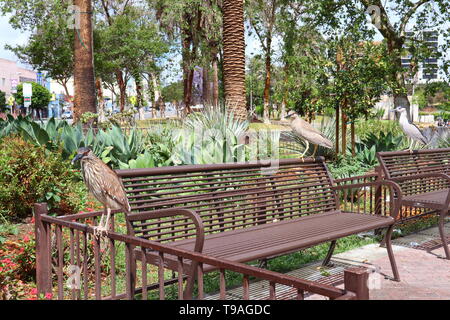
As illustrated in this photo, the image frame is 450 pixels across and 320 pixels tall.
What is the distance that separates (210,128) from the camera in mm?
9617

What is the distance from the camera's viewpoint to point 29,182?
587 cm

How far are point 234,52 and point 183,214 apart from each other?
32.2 feet

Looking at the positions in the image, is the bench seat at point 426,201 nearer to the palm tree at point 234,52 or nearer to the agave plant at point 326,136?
the agave plant at point 326,136

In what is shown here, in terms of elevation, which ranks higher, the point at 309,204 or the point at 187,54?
the point at 187,54

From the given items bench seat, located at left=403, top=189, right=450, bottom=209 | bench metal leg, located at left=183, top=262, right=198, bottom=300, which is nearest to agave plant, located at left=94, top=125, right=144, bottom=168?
bench seat, located at left=403, top=189, right=450, bottom=209

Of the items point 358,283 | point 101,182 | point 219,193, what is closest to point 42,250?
point 101,182

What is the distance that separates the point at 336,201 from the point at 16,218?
12.5 feet

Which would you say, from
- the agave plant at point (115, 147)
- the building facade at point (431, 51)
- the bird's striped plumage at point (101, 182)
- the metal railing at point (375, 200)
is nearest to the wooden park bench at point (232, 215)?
the bird's striped plumage at point (101, 182)

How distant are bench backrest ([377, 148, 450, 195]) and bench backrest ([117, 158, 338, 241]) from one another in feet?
4.03

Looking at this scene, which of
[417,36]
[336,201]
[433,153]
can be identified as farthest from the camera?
[417,36]

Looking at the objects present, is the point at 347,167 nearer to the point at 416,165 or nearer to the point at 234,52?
the point at 416,165
